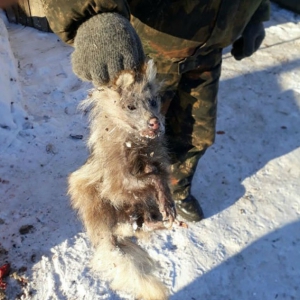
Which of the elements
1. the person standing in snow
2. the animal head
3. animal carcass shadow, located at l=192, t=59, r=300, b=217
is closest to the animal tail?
the animal head

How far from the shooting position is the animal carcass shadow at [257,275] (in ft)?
9.39

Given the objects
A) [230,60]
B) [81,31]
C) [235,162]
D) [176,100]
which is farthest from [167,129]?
[230,60]

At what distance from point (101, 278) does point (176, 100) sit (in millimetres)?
1272

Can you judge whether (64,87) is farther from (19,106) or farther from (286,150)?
(286,150)

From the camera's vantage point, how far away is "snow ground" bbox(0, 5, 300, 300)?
9.55ft

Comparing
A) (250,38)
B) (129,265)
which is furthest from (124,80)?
(250,38)

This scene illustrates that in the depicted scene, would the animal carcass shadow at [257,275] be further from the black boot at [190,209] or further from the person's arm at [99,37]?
the person's arm at [99,37]

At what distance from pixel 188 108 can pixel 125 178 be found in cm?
97

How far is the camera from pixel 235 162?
12.2 feet

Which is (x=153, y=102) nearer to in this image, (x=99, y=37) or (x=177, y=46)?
(x=99, y=37)

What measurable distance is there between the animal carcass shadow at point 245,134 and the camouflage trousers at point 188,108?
0.42 meters

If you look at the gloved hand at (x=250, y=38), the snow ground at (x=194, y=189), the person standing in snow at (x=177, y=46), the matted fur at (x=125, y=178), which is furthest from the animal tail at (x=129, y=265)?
the gloved hand at (x=250, y=38)

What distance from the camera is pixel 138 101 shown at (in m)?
1.78

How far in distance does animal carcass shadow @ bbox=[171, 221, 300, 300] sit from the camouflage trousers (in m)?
0.68
